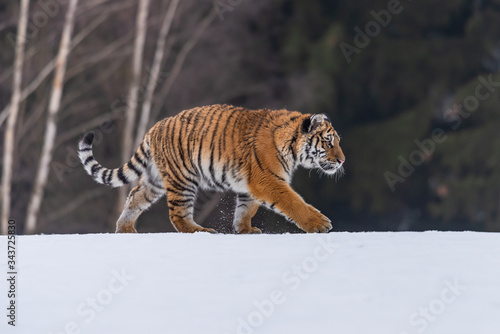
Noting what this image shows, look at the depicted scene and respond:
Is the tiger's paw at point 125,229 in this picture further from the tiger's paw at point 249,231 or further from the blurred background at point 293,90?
the blurred background at point 293,90

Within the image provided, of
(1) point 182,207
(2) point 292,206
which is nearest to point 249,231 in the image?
(1) point 182,207

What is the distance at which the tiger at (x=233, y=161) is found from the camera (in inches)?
275

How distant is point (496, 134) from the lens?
18.0 metres

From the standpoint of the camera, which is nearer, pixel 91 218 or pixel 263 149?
pixel 263 149

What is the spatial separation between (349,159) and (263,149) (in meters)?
12.8

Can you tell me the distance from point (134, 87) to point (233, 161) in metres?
9.37

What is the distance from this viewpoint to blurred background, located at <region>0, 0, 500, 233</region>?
53.6 feet

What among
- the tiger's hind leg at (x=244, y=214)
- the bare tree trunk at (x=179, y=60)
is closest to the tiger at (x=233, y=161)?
the tiger's hind leg at (x=244, y=214)

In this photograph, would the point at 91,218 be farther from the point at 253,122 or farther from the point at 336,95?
the point at 253,122

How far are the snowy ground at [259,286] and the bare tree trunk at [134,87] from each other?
9890mm

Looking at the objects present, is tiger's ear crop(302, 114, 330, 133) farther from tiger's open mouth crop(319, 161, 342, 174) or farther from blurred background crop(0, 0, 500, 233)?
blurred background crop(0, 0, 500, 233)

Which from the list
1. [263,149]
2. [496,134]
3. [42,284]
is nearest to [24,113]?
[496,134]

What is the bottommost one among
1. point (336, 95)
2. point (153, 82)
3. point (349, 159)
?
point (349, 159)

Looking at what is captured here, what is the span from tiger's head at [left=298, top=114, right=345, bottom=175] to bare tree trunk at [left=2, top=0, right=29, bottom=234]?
8946mm
